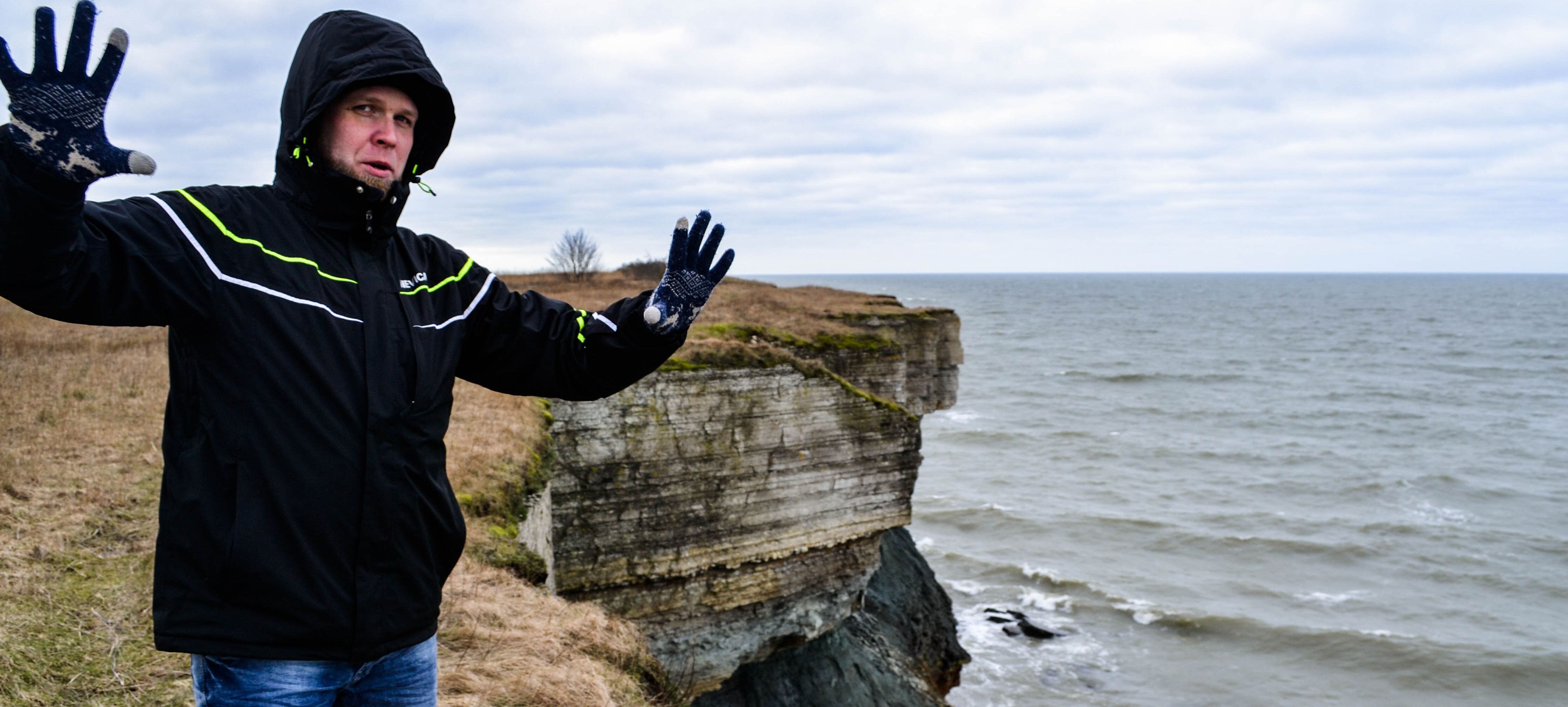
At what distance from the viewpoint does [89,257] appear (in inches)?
80.3

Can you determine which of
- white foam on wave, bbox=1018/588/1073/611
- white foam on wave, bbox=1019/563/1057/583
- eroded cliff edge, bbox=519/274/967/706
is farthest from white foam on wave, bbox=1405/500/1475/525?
eroded cliff edge, bbox=519/274/967/706

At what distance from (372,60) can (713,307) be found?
16950 mm

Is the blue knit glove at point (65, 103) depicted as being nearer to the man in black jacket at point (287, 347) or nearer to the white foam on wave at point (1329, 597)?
the man in black jacket at point (287, 347)

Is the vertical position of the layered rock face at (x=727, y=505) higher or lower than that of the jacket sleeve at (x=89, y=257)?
lower

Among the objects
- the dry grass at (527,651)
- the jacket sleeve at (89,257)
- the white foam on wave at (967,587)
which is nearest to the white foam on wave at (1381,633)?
the white foam on wave at (967,587)

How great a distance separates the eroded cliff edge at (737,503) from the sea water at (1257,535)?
16.3 feet

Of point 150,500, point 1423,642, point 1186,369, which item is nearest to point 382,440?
point 150,500

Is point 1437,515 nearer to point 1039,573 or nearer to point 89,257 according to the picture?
point 1039,573

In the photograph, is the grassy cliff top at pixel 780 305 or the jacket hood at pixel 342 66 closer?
the jacket hood at pixel 342 66

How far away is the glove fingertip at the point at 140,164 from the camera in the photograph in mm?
2033

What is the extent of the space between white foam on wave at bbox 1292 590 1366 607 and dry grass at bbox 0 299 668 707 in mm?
19418

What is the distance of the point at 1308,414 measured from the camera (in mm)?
43531

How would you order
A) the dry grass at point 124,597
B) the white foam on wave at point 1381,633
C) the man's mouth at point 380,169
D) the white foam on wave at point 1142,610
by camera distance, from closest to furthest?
the man's mouth at point 380,169
the dry grass at point 124,597
the white foam on wave at point 1381,633
the white foam on wave at point 1142,610

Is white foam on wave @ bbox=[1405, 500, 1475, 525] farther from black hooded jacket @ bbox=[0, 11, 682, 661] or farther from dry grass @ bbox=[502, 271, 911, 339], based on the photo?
black hooded jacket @ bbox=[0, 11, 682, 661]
